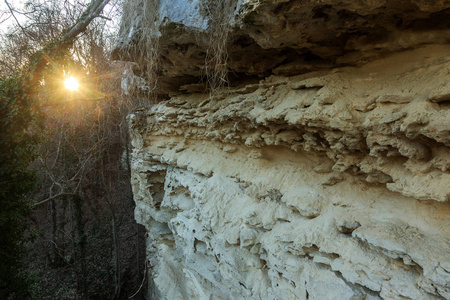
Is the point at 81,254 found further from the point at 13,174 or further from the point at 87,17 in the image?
the point at 87,17

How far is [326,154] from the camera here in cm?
216

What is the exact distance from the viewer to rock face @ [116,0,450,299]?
1379 mm

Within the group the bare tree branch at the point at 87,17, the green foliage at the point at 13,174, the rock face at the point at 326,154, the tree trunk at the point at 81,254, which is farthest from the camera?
the tree trunk at the point at 81,254

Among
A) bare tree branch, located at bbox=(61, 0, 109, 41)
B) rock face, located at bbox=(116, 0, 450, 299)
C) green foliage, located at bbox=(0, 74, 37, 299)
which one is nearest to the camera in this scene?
rock face, located at bbox=(116, 0, 450, 299)

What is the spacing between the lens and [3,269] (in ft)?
15.6

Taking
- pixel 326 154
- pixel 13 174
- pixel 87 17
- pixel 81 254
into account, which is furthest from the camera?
pixel 81 254

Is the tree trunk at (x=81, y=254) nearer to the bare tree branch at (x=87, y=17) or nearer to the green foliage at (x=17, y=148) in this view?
the green foliage at (x=17, y=148)

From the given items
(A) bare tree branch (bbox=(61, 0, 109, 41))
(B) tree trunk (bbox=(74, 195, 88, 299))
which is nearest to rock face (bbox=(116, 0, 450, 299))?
(A) bare tree branch (bbox=(61, 0, 109, 41))

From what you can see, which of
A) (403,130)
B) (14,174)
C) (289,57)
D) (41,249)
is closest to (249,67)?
(289,57)

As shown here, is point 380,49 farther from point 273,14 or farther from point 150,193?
point 150,193

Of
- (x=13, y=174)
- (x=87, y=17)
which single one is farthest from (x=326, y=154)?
(x=13, y=174)

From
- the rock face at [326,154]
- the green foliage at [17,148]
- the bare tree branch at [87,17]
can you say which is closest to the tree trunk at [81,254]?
the green foliage at [17,148]

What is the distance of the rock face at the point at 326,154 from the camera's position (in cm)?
138

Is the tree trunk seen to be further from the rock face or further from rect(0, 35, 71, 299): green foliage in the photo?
the rock face
